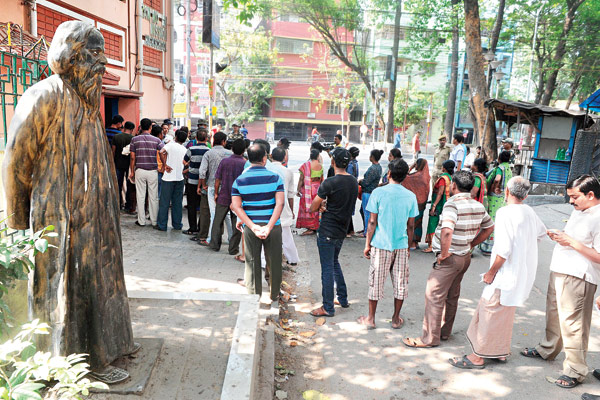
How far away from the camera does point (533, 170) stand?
14391 millimetres

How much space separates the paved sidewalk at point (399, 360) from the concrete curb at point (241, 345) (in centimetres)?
63

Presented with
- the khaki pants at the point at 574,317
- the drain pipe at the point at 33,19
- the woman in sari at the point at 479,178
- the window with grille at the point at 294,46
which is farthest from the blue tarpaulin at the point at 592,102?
the window with grille at the point at 294,46

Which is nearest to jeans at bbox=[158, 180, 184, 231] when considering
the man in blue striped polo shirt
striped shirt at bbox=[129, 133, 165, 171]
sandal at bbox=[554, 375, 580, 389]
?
striped shirt at bbox=[129, 133, 165, 171]

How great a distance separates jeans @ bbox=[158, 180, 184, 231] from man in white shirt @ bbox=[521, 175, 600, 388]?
6118 mm

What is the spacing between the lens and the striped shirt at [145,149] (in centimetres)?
813

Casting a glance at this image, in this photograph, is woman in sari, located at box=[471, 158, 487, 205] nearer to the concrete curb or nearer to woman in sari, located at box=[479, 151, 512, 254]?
woman in sari, located at box=[479, 151, 512, 254]

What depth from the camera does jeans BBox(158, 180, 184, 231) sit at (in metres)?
8.22

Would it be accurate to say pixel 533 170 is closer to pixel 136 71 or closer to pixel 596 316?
pixel 596 316

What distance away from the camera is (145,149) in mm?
8164

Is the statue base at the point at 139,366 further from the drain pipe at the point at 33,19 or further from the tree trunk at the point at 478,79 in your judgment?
the tree trunk at the point at 478,79

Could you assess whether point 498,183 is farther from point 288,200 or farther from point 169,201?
point 169,201

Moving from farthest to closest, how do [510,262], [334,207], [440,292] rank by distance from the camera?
[334,207]
[440,292]
[510,262]

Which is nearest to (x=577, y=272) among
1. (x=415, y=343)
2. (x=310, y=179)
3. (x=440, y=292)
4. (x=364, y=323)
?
(x=440, y=292)

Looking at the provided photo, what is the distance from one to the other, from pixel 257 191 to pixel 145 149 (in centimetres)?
398
